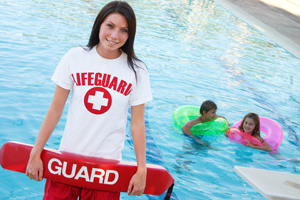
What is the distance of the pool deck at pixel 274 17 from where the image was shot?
11928 millimetres

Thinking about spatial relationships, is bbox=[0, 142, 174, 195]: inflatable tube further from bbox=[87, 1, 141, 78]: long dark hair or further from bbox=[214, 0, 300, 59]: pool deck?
bbox=[214, 0, 300, 59]: pool deck

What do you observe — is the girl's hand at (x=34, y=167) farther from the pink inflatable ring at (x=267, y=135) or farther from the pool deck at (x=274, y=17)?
the pool deck at (x=274, y=17)

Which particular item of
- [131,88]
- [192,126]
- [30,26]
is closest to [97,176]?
[131,88]

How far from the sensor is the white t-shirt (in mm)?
1794

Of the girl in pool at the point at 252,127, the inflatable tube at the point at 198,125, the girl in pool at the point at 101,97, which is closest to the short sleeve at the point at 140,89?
the girl in pool at the point at 101,97

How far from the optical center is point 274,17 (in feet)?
49.9

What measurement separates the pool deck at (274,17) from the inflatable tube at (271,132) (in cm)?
568

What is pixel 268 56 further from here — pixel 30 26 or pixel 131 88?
pixel 131 88

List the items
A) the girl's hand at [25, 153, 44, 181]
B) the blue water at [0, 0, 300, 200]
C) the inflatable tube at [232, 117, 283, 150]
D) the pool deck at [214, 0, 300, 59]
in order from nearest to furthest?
the girl's hand at [25, 153, 44, 181]
the blue water at [0, 0, 300, 200]
the inflatable tube at [232, 117, 283, 150]
the pool deck at [214, 0, 300, 59]

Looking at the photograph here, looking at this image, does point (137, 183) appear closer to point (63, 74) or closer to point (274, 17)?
point (63, 74)

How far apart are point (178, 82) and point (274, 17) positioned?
10.0 m

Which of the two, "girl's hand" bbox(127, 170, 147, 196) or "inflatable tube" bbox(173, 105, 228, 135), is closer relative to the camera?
"girl's hand" bbox(127, 170, 147, 196)

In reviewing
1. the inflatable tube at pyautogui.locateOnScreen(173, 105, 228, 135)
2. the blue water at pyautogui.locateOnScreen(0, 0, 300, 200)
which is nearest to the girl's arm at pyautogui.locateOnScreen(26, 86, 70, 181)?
the blue water at pyautogui.locateOnScreen(0, 0, 300, 200)

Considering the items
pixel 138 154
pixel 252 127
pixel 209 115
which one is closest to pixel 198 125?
pixel 209 115
